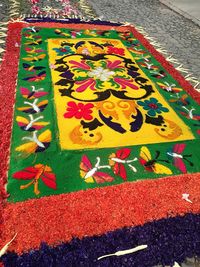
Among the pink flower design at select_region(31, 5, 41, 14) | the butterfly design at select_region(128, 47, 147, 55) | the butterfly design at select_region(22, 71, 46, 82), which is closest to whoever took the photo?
the butterfly design at select_region(22, 71, 46, 82)

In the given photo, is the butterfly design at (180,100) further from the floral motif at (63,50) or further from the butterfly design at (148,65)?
the floral motif at (63,50)

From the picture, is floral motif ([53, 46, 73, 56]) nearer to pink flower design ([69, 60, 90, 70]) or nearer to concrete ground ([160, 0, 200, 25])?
pink flower design ([69, 60, 90, 70])

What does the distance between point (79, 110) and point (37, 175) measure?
3.82ft

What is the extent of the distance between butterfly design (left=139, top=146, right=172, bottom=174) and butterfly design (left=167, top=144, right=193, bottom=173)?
0.13 m

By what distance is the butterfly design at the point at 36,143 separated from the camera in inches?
111

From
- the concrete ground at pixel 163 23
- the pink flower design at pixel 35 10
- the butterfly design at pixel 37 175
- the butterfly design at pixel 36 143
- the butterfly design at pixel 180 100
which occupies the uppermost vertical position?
the concrete ground at pixel 163 23

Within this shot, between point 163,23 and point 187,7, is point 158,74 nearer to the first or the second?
point 163,23

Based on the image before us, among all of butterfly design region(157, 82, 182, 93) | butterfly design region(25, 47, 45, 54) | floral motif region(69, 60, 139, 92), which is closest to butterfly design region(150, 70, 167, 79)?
butterfly design region(157, 82, 182, 93)

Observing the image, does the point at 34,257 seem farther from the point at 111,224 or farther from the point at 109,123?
the point at 109,123

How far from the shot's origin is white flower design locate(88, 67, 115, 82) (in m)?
4.26

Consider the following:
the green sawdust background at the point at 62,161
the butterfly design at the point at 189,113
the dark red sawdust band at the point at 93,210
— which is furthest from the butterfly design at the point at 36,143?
the butterfly design at the point at 189,113

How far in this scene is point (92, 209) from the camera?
230cm

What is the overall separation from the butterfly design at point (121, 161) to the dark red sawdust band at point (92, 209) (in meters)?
0.17

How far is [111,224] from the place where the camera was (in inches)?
86.9
